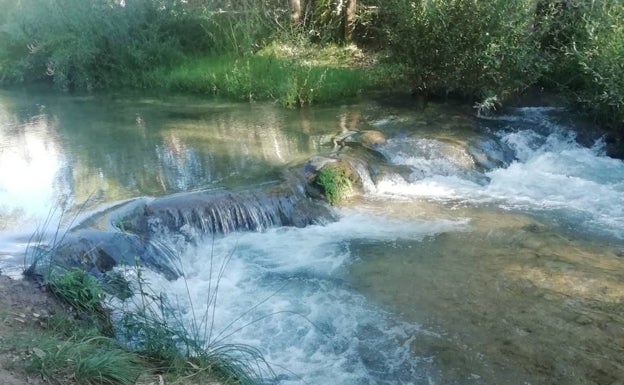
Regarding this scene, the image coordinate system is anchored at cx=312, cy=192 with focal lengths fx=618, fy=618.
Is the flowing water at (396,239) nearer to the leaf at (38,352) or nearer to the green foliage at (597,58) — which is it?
the green foliage at (597,58)

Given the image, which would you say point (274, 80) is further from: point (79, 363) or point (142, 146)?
point (79, 363)

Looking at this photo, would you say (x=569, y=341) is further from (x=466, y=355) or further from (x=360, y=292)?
(x=360, y=292)

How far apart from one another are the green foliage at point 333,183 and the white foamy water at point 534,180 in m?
0.61

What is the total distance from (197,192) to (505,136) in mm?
5734

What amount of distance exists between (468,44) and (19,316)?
9318mm

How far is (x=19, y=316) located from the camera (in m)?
4.38

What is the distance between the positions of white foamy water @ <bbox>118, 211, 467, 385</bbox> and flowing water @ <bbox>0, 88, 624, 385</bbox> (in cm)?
2

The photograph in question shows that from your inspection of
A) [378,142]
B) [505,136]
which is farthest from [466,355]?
[505,136]

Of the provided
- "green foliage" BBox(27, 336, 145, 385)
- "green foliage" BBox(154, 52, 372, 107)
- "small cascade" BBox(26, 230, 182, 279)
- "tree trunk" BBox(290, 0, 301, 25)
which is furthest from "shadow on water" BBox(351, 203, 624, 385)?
"tree trunk" BBox(290, 0, 301, 25)

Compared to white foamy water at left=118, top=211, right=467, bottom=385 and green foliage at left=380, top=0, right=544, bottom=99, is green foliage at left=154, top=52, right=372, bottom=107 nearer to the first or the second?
green foliage at left=380, top=0, right=544, bottom=99

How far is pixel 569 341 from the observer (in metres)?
5.04

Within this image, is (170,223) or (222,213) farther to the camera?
(222,213)

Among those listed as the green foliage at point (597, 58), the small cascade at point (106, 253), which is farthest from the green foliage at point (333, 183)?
the green foliage at point (597, 58)

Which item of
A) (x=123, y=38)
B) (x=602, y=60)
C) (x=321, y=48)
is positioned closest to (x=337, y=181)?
(x=602, y=60)
